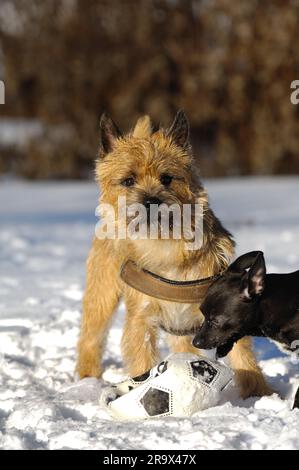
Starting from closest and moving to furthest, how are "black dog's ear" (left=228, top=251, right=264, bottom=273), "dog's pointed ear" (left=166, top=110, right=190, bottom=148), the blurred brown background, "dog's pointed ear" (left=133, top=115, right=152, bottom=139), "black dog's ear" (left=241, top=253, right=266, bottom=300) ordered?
"black dog's ear" (left=241, top=253, right=266, bottom=300) < "black dog's ear" (left=228, top=251, right=264, bottom=273) < "dog's pointed ear" (left=166, top=110, right=190, bottom=148) < "dog's pointed ear" (left=133, top=115, right=152, bottom=139) < the blurred brown background

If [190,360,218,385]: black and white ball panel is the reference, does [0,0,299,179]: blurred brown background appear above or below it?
above

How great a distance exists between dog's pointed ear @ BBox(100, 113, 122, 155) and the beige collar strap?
0.74 metres

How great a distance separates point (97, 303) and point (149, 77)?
1249cm

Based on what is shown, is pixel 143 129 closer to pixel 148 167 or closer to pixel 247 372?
pixel 148 167

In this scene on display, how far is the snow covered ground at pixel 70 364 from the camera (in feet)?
10.6

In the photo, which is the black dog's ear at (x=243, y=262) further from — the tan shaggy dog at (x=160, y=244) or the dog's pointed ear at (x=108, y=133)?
the dog's pointed ear at (x=108, y=133)

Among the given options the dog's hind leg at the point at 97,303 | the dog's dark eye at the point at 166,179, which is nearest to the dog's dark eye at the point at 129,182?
the dog's dark eye at the point at 166,179

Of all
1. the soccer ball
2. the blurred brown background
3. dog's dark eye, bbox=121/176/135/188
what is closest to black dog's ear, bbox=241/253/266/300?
the soccer ball

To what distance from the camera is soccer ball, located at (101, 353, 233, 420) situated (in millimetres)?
3594

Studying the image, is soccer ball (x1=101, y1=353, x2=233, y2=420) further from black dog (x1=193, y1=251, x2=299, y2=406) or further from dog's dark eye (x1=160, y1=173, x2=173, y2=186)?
dog's dark eye (x1=160, y1=173, x2=173, y2=186)

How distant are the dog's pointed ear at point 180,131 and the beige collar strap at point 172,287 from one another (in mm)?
749

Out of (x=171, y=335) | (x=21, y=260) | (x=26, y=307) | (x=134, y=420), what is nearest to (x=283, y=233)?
(x=21, y=260)

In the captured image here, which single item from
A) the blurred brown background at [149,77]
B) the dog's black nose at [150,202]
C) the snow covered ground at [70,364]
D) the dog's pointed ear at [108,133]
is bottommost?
the snow covered ground at [70,364]
